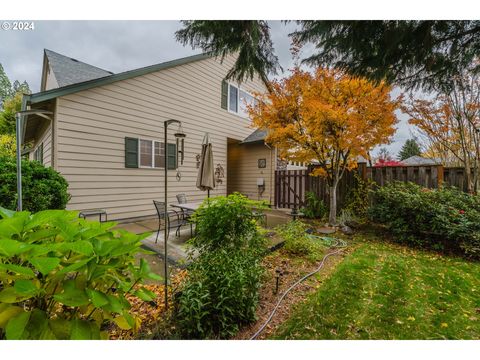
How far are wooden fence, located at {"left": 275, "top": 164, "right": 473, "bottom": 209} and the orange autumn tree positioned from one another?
85 cm

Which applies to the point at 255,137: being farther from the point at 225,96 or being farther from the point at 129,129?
the point at 129,129

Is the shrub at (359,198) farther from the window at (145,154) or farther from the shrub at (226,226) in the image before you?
the window at (145,154)

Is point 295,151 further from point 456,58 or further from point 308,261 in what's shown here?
point 456,58

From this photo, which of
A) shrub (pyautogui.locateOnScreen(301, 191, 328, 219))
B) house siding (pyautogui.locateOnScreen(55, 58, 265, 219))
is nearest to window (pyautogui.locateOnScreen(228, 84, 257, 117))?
house siding (pyautogui.locateOnScreen(55, 58, 265, 219))

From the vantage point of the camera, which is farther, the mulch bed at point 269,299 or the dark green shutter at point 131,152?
the dark green shutter at point 131,152

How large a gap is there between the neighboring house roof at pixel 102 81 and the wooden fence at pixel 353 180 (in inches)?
202

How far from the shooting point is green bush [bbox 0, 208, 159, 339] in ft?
2.87

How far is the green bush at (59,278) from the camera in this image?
2.87 ft

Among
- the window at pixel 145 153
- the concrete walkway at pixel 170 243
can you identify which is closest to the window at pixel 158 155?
the window at pixel 145 153

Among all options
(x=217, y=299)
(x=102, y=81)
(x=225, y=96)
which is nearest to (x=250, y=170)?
(x=225, y=96)

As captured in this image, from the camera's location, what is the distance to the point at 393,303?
2.39 metres

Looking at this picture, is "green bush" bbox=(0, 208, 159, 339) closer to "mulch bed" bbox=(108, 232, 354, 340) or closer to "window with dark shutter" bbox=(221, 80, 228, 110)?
"mulch bed" bbox=(108, 232, 354, 340)

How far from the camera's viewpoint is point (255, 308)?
210 cm

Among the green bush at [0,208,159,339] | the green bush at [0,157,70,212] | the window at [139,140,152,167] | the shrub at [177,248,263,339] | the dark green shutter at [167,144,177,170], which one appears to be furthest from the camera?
the dark green shutter at [167,144,177,170]
